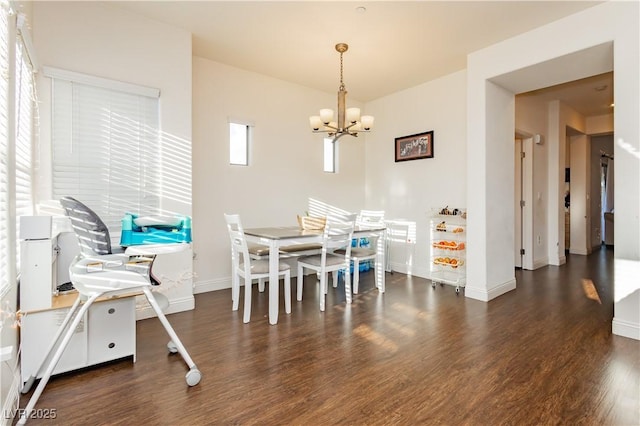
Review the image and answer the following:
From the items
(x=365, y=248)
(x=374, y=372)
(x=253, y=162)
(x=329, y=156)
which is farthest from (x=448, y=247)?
(x=253, y=162)

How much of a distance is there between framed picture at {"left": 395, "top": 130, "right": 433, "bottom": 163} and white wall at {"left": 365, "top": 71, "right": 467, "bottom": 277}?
0.24ft

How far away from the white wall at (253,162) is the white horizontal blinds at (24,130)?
5.12ft

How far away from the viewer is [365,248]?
4184 millimetres

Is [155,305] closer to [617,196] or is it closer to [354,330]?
[354,330]

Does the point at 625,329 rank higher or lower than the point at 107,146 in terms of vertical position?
lower

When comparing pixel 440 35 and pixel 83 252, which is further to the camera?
pixel 440 35

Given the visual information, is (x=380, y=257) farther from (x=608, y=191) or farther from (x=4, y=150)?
(x=608, y=191)

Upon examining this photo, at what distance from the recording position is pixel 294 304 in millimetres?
3428

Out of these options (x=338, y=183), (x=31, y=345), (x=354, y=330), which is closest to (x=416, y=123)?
(x=338, y=183)

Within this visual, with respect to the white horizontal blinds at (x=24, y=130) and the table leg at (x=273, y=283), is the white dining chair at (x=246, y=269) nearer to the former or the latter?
the table leg at (x=273, y=283)

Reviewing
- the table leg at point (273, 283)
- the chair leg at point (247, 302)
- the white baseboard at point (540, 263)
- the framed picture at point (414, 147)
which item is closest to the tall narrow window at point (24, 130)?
the chair leg at point (247, 302)

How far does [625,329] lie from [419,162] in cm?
292

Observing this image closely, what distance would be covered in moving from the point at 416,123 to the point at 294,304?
315 cm

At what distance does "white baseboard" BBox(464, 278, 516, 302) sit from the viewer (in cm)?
357
